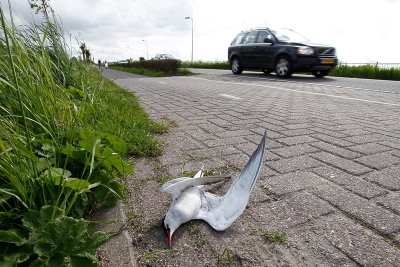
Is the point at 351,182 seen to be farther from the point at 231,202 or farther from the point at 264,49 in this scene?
the point at 264,49

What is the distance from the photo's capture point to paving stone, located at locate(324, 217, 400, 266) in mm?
1106

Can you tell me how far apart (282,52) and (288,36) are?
3.04 ft

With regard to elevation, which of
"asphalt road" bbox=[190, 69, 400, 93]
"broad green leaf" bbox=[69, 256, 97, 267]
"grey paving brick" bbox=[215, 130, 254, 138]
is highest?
"broad green leaf" bbox=[69, 256, 97, 267]

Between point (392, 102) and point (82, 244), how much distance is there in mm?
5849

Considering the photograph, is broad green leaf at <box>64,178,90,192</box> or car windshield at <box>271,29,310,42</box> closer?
broad green leaf at <box>64,178,90,192</box>

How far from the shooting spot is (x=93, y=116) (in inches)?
105

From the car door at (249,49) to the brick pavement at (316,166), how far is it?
7.82m

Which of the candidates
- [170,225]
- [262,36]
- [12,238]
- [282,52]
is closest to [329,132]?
[170,225]

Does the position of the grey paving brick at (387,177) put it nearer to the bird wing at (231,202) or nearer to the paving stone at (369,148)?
the paving stone at (369,148)

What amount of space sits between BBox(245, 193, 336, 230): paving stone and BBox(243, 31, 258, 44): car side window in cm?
1075

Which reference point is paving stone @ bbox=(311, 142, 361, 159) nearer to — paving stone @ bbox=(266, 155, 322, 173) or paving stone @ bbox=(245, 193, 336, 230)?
paving stone @ bbox=(266, 155, 322, 173)

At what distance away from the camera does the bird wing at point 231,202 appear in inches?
51.6

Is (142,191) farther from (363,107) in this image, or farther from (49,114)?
(363,107)

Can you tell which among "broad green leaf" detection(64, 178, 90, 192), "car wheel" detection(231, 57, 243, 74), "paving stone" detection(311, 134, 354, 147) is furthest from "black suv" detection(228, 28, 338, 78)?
"broad green leaf" detection(64, 178, 90, 192)
